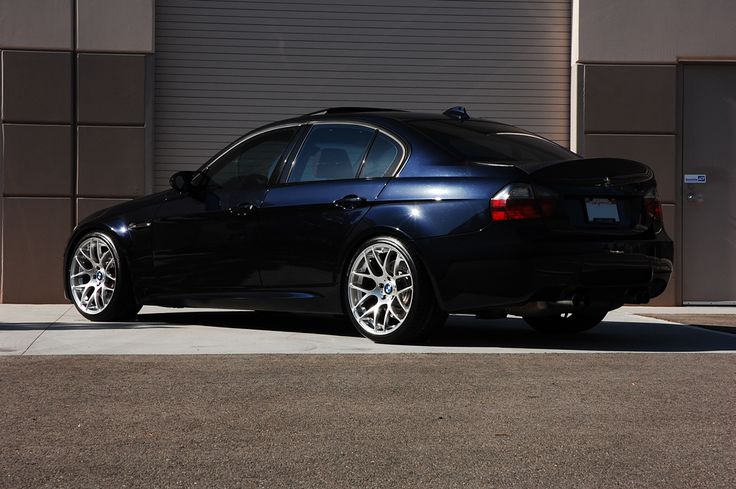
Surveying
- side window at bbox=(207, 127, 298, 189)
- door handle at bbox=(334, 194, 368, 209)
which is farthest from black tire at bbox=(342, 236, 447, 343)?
side window at bbox=(207, 127, 298, 189)

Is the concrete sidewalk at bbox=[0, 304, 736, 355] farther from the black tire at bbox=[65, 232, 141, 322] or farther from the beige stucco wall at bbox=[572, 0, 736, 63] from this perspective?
the beige stucco wall at bbox=[572, 0, 736, 63]

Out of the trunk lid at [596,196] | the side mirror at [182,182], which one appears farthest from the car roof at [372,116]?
the trunk lid at [596,196]

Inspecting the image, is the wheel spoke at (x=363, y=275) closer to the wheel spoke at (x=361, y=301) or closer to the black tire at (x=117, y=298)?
the wheel spoke at (x=361, y=301)

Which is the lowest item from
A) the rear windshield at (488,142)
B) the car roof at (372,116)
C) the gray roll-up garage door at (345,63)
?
the rear windshield at (488,142)

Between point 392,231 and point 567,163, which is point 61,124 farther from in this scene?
point 567,163

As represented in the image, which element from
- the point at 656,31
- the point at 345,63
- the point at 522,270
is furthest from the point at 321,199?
the point at 656,31

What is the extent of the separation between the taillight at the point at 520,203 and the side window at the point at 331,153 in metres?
1.20

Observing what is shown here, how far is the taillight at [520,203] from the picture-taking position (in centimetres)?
681

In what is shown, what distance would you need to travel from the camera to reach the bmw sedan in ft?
22.5

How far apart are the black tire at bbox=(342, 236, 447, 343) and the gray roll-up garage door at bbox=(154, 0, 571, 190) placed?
506 cm

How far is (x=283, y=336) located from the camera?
7883 mm

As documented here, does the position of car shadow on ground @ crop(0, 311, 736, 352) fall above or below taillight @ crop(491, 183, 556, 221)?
below

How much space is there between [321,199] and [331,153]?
40 cm

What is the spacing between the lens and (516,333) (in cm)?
835
